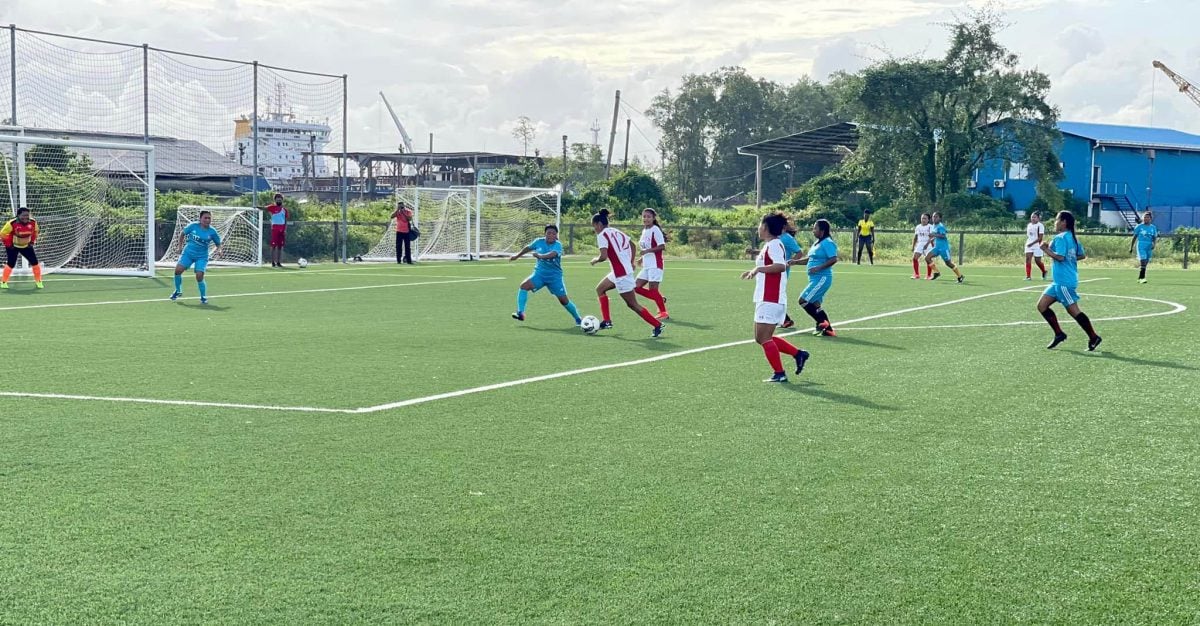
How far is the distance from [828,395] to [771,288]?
47.1 inches

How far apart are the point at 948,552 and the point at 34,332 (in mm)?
12277

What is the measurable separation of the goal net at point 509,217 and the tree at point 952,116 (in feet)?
64.1

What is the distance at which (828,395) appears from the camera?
9.80 metres

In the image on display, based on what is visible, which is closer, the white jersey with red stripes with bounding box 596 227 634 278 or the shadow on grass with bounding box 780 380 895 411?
the shadow on grass with bounding box 780 380 895 411

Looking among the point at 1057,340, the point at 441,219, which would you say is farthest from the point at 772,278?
the point at 441,219

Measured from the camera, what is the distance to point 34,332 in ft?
44.9

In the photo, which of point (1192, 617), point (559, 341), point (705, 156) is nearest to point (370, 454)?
point (1192, 617)

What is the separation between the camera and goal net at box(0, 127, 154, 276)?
82.9 feet

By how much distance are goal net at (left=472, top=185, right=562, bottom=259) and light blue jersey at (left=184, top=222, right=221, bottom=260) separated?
Answer: 19004 mm

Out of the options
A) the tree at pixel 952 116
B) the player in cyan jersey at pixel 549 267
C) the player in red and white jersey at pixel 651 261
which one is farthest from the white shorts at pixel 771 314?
the tree at pixel 952 116

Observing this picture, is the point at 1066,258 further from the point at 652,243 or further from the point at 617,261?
the point at 652,243

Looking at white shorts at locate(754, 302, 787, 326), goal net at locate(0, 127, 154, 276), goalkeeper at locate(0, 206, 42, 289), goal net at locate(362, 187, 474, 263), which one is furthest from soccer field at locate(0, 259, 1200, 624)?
goal net at locate(362, 187, 474, 263)

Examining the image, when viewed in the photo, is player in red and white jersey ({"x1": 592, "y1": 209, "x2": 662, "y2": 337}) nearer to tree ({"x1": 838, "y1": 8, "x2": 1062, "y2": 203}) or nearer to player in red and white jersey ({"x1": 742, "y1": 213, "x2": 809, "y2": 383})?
player in red and white jersey ({"x1": 742, "y1": 213, "x2": 809, "y2": 383})

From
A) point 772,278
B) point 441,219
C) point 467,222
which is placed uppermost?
point 441,219
